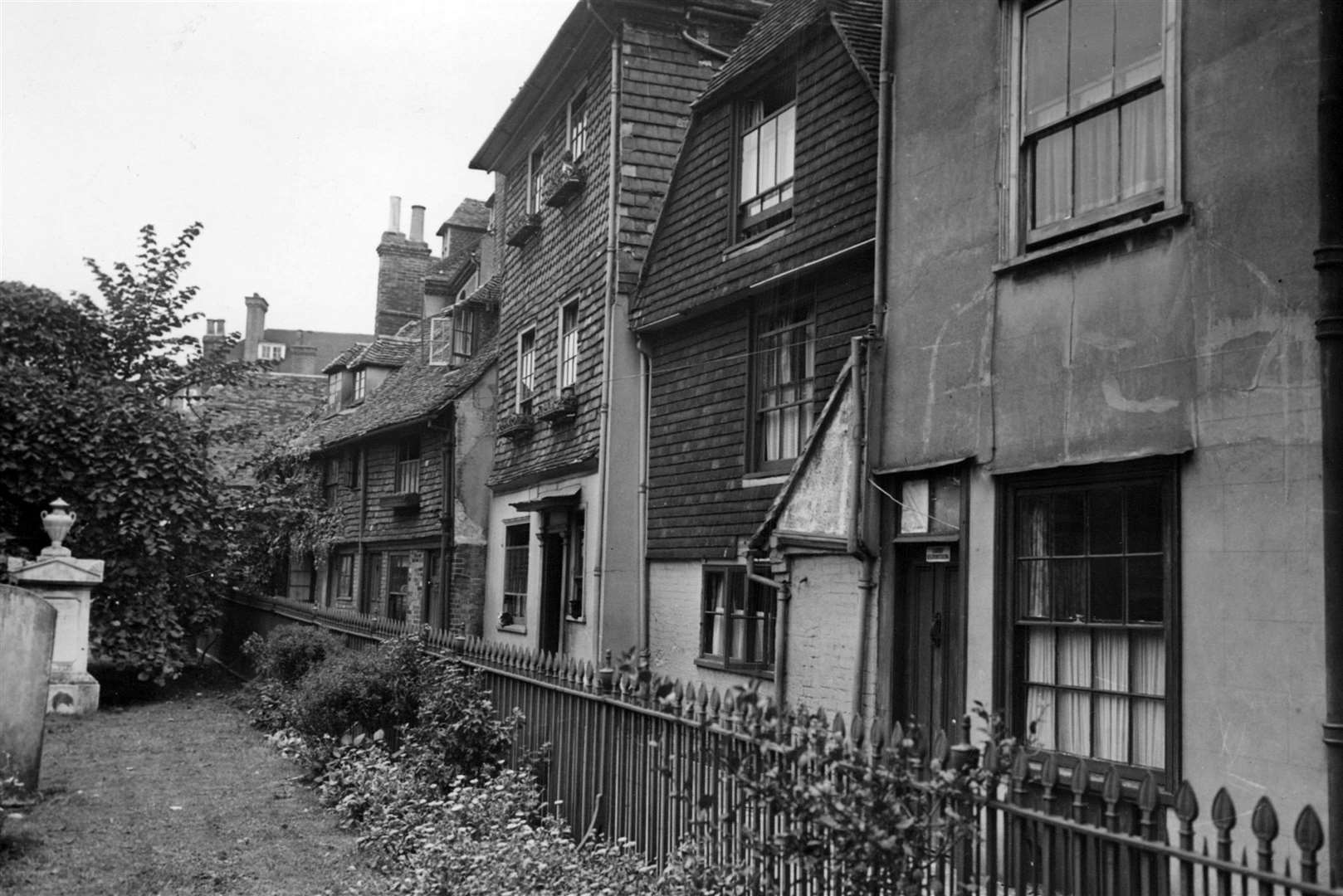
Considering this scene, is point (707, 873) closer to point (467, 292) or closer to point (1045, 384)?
point (1045, 384)

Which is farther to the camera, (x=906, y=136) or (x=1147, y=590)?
(x=906, y=136)

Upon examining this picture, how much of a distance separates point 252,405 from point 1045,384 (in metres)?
36.1

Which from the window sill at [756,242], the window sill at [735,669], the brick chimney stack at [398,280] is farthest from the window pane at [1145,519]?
the brick chimney stack at [398,280]

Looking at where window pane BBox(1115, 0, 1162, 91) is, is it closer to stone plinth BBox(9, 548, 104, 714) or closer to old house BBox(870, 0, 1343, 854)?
old house BBox(870, 0, 1343, 854)

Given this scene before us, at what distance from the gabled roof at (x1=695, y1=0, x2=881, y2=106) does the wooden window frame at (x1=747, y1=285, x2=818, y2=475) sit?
2400 mm

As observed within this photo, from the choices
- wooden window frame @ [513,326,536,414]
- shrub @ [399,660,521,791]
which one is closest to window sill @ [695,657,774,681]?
shrub @ [399,660,521,791]

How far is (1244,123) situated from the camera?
6.93 metres

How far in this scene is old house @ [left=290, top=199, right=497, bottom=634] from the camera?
23094 millimetres

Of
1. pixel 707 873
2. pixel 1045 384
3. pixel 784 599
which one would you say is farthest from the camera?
pixel 784 599

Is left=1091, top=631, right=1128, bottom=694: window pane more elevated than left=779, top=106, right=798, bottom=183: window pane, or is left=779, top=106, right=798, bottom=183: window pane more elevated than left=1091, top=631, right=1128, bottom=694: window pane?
left=779, top=106, right=798, bottom=183: window pane

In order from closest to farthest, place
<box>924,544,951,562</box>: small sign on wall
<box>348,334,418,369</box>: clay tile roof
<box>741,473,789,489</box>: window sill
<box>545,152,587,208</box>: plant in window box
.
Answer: <box>924,544,951,562</box>: small sign on wall, <box>741,473,789,489</box>: window sill, <box>545,152,587,208</box>: plant in window box, <box>348,334,418,369</box>: clay tile roof

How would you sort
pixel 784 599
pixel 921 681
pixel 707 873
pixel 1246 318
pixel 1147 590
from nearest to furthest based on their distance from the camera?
pixel 707 873 < pixel 1246 318 < pixel 1147 590 < pixel 921 681 < pixel 784 599

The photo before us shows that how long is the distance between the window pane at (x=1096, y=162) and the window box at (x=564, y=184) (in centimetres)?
1043

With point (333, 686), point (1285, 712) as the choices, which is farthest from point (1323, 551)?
point (333, 686)
